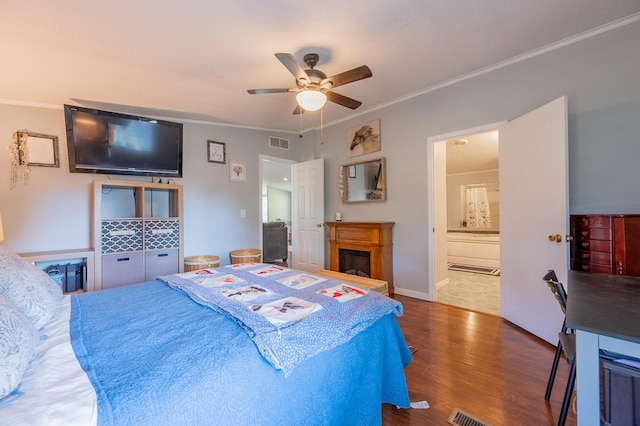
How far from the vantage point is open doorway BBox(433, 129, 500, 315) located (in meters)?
3.57

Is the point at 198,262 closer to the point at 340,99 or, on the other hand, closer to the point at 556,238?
the point at 340,99

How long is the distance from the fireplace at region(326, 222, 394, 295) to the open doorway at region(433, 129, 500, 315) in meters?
0.66

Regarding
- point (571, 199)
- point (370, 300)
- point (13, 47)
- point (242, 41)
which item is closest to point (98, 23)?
point (13, 47)

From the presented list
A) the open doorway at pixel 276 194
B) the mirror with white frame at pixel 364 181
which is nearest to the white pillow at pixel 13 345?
the mirror with white frame at pixel 364 181

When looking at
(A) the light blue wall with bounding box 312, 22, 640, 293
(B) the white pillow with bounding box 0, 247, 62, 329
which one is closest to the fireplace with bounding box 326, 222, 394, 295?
(A) the light blue wall with bounding box 312, 22, 640, 293

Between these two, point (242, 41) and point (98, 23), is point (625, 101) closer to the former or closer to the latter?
point (242, 41)

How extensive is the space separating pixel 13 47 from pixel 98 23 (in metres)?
0.84

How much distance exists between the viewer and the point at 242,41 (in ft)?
7.16

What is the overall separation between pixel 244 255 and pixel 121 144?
2.00 m

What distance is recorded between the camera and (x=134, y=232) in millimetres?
2990

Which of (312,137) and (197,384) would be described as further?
(312,137)

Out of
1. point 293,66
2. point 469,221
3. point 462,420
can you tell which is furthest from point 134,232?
point 469,221

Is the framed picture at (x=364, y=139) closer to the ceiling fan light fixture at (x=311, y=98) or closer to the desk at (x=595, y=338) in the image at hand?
the ceiling fan light fixture at (x=311, y=98)

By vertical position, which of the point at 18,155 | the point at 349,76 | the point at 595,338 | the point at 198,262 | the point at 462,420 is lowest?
the point at 462,420
